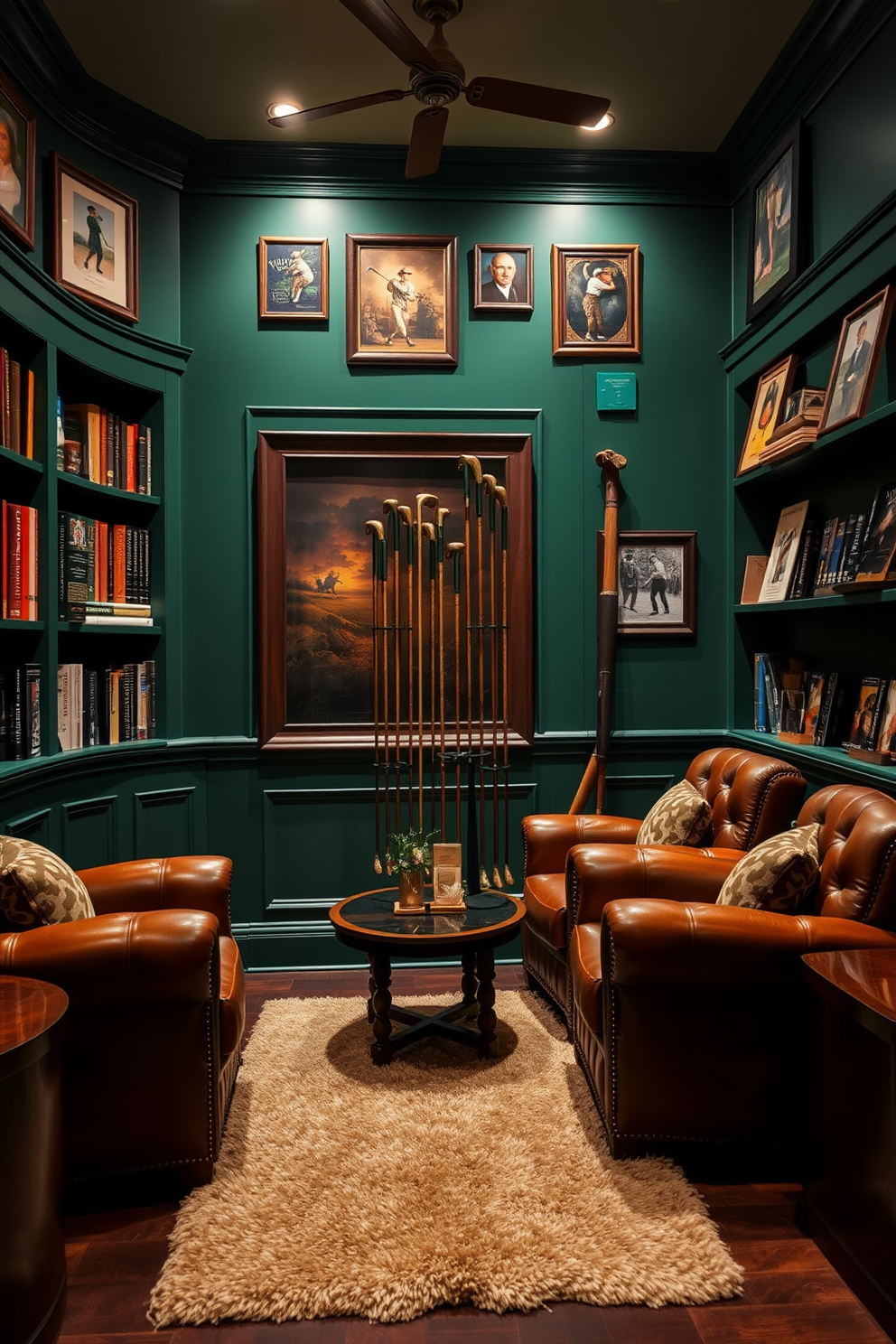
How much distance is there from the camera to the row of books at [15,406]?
9.79ft

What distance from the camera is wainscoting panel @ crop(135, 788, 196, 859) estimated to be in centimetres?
371

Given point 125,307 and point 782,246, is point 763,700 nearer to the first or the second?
point 782,246

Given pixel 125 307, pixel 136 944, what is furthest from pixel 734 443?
pixel 136 944

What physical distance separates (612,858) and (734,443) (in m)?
2.08

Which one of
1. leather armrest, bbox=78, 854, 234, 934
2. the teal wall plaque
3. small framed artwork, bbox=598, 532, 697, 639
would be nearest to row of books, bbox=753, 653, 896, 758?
small framed artwork, bbox=598, 532, 697, 639

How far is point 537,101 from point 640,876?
2309mm

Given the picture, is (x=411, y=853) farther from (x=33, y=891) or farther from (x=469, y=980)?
(x=33, y=891)

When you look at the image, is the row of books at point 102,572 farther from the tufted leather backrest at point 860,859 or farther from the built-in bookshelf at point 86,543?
the tufted leather backrest at point 860,859

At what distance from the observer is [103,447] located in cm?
364

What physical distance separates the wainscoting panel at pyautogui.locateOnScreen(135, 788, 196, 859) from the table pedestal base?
1289 mm

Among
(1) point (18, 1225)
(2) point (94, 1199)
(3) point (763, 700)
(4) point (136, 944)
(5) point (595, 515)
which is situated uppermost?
(5) point (595, 515)

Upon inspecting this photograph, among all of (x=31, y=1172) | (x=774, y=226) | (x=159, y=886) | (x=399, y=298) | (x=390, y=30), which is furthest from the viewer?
(x=399, y=298)

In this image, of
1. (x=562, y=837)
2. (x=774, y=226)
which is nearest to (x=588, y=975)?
(x=562, y=837)

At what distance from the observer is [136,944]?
2092mm
